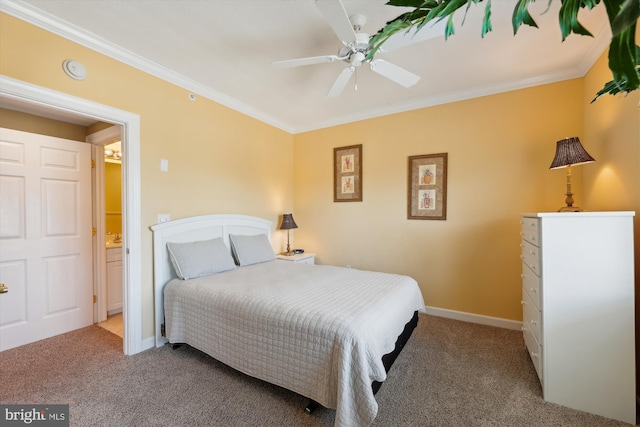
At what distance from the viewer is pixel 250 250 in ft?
10.5

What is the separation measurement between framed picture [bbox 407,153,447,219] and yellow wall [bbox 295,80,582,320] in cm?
7

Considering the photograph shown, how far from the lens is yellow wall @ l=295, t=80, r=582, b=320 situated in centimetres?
272

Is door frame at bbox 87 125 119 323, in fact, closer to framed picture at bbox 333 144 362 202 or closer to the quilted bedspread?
the quilted bedspread

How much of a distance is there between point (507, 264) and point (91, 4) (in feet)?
13.8

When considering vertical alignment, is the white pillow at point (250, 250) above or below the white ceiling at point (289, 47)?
below

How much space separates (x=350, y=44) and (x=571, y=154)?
1991 millimetres

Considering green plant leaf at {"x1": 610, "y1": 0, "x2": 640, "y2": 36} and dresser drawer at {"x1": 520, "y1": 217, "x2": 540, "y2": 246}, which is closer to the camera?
green plant leaf at {"x1": 610, "y1": 0, "x2": 640, "y2": 36}

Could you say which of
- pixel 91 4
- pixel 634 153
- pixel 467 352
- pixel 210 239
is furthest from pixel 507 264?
pixel 91 4

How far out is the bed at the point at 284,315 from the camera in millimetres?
1463

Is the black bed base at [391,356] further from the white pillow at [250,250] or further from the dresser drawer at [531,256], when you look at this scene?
the white pillow at [250,250]

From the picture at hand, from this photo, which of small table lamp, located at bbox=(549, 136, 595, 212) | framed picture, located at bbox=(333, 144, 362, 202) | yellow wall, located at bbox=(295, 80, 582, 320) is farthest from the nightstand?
small table lamp, located at bbox=(549, 136, 595, 212)

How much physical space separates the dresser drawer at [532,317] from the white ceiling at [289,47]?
6.59 ft

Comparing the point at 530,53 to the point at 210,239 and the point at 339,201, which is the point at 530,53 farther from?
the point at 210,239

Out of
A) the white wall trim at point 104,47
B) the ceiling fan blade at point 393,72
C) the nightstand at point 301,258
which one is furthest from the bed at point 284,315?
the ceiling fan blade at point 393,72
